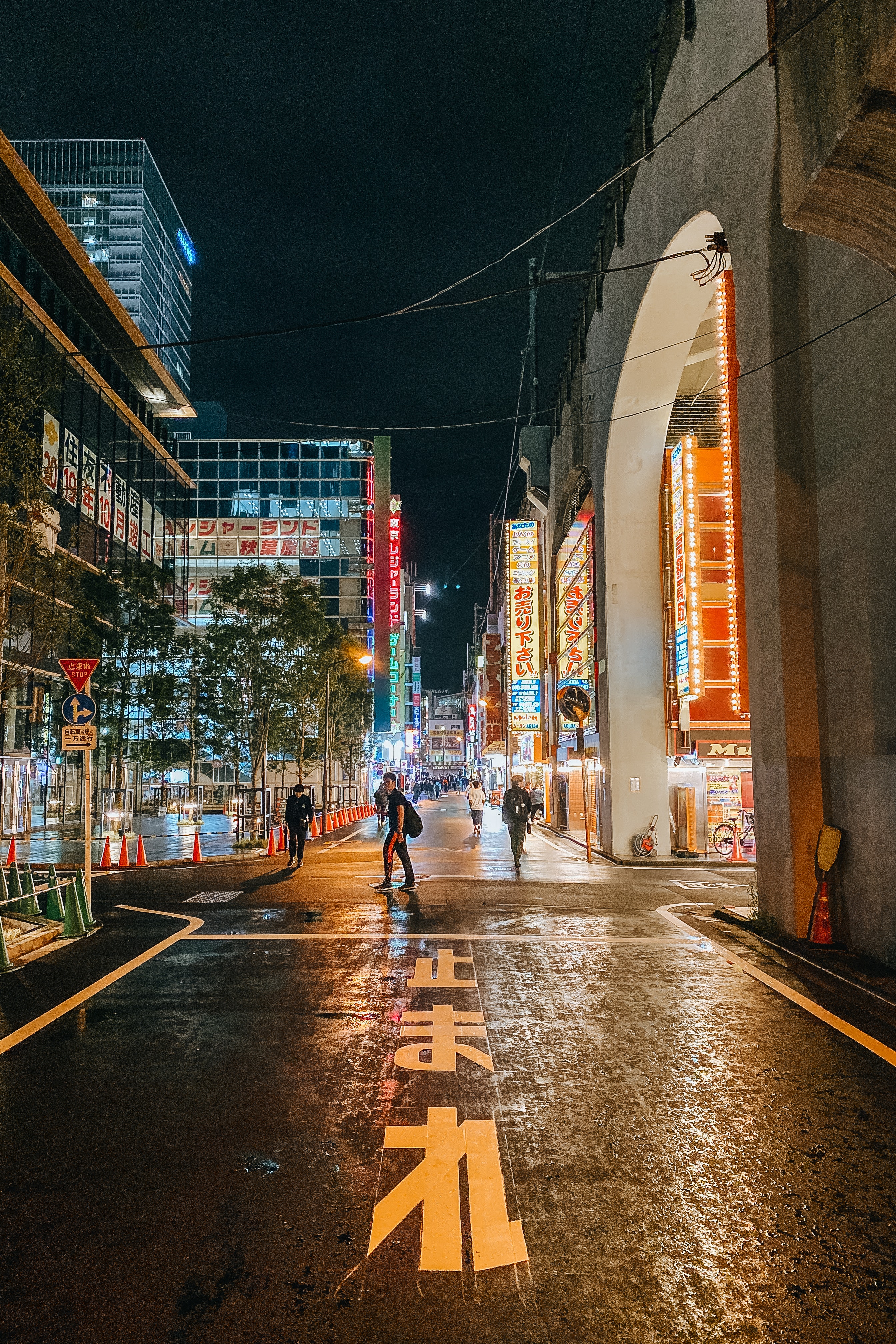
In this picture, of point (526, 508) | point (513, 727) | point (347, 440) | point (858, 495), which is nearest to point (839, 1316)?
point (858, 495)

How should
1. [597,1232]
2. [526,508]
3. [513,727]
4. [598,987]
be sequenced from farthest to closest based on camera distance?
[526,508] < [513,727] < [598,987] < [597,1232]

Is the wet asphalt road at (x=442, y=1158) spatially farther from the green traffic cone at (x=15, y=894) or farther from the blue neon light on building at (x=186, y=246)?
the blue neon light on building at (x=186, y=246)

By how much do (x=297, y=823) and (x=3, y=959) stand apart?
379 inches

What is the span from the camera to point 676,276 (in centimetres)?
1623

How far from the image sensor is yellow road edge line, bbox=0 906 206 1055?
6.33 metres

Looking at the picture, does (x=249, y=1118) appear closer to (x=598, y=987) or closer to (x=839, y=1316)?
(x=839, y=1316)

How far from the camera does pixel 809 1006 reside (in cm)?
707

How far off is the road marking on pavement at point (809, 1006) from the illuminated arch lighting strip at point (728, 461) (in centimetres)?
478

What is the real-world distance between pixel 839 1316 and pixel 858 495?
8016 mm

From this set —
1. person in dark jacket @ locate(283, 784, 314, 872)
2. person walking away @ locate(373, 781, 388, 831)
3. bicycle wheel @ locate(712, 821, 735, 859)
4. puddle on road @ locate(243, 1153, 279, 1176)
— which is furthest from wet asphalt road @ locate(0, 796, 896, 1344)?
person walking away @ locate(373, 781, 388, 831)

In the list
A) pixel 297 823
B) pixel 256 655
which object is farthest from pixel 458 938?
pixel 256 655

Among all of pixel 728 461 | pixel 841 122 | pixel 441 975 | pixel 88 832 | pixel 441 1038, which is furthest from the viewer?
pixel 728 461

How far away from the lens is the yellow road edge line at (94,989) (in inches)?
249

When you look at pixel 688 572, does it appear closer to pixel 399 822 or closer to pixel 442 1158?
pixel 399 822
